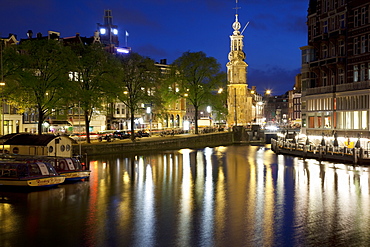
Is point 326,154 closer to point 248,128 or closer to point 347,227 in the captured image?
point 347,227

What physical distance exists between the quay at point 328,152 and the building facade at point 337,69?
21.4ft

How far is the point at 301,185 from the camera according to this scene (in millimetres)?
36219

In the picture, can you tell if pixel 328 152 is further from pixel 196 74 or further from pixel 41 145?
pixel 196 74

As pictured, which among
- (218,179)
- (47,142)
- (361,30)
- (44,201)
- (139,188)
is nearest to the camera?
(44,201)

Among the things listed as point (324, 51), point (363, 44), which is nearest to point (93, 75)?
point (324, 51)

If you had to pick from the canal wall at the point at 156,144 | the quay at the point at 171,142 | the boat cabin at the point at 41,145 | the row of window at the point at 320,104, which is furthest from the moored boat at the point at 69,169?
A: the row of window at the point at 320,104

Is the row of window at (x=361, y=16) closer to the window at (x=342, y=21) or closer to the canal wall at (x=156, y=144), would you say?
the window at (x=342, y=21)

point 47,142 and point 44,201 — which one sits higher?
point 47,142

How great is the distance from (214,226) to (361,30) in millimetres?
50028

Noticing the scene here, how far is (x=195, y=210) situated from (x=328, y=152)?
106ft

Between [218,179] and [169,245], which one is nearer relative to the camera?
[169,245]

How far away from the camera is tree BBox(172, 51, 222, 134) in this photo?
3383 inches

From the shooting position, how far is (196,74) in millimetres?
86812

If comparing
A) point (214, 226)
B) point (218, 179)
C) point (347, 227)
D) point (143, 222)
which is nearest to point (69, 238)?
point (143, 222)
